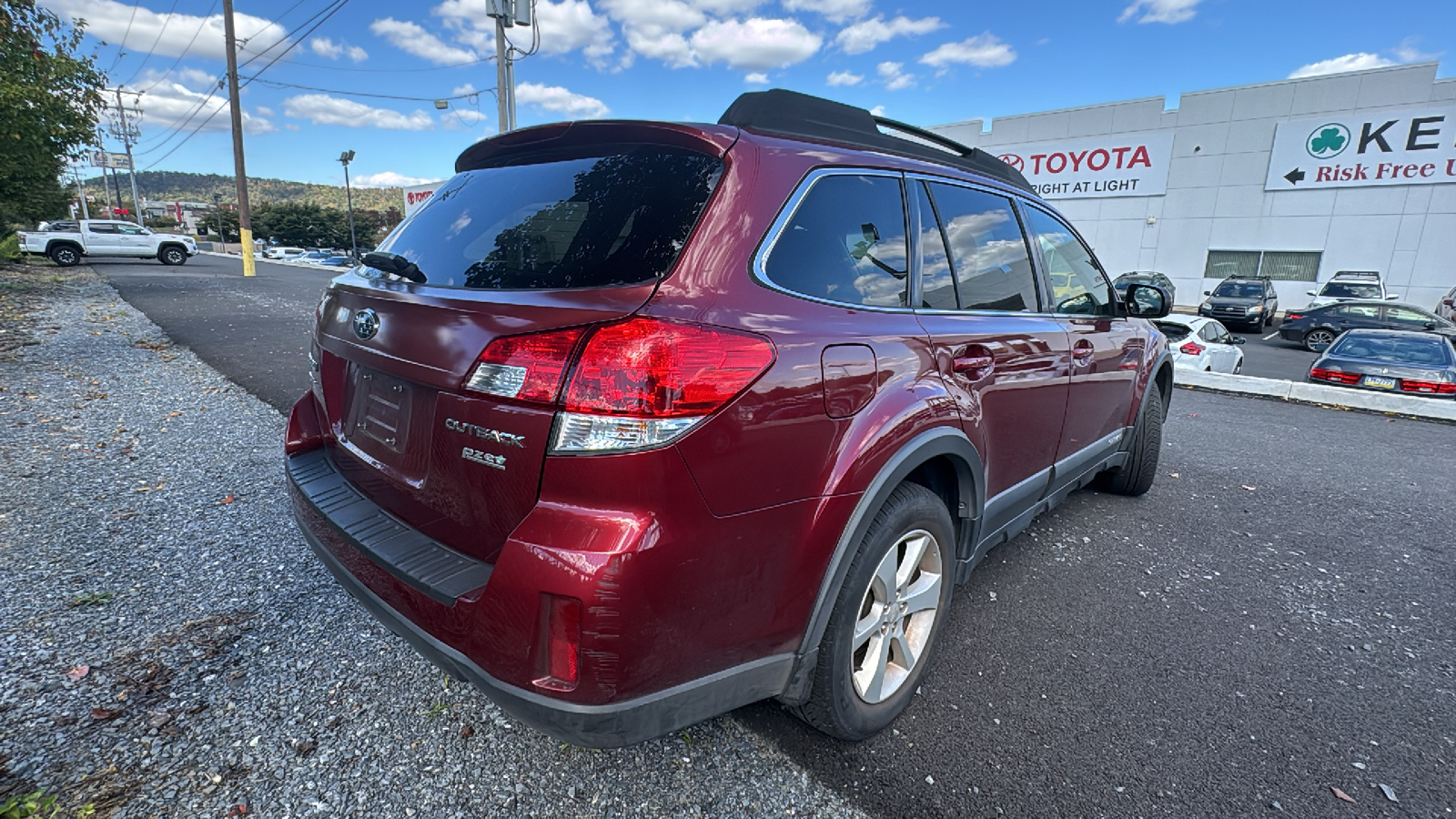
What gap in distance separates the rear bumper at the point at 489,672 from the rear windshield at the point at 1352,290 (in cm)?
2675

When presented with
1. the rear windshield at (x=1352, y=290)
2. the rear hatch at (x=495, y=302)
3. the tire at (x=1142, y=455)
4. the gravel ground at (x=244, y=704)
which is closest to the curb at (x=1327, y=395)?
the tire at (x=1142, y=455)

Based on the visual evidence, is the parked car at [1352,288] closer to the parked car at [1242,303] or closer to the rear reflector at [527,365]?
the parked car at [1242,303]

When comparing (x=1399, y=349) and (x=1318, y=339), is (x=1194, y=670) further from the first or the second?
(x=1318, y=339)

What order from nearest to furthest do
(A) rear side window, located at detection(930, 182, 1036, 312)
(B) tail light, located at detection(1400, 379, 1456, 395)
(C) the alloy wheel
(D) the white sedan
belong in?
(C) the alloy wheel
(A) rear side window, located at detection(930, 182, 1036, 312)
(B) tail light, located at detection(1400, 379, 1456, 395)
(D) the white sedan

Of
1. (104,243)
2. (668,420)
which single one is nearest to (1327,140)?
(668,420)

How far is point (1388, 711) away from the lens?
7.72ft

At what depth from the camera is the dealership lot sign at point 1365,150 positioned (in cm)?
2169

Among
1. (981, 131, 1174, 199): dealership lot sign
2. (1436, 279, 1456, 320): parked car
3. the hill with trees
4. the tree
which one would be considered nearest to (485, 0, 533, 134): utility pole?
the tree

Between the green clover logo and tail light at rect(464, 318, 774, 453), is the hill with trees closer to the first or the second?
the green clover logo

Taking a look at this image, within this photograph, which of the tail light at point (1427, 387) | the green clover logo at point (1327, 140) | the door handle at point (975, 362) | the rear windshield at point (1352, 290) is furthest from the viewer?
the green clover logo at point (1327, 140)

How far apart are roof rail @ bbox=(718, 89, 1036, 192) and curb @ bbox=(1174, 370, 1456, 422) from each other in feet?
27.0

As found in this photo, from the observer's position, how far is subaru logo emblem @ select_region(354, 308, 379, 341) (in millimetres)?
1905

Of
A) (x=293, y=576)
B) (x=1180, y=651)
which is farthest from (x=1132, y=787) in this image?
(x=293, y=576)

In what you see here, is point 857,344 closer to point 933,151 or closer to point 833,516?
point 833,516
